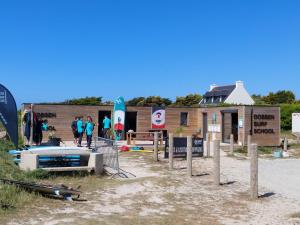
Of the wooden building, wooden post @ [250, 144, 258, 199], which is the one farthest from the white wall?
wooden post @ [250, 144, 258, 199]

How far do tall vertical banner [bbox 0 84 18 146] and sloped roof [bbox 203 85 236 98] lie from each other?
51154 millimetres

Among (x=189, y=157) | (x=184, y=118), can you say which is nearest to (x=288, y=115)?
(x=184, y=118)

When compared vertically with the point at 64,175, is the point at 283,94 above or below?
above

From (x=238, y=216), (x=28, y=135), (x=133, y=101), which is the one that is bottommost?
(x=238, y=216)

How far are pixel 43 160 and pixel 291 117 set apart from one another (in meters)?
37.4

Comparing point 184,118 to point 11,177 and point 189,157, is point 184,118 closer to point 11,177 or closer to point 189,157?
point 189,157

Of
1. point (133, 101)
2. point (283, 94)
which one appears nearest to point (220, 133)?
point (133, 101)

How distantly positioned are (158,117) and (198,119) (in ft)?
11.2

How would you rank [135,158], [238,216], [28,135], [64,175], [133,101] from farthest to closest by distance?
[133,101]
[28,135]
[135,158]
[64,175]
[238,216]

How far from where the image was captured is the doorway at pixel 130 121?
32.1 m

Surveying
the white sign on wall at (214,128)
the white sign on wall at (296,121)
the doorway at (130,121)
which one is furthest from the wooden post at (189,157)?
the white sign on wall at (296,121)

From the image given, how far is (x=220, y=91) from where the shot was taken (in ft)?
221

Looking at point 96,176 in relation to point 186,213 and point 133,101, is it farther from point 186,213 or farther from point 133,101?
point 133,101

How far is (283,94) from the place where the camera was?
79062 mm
